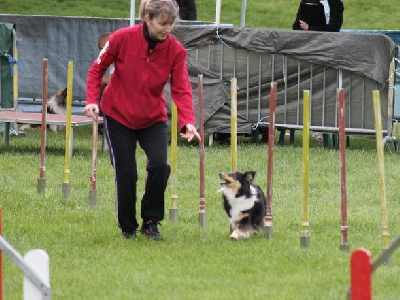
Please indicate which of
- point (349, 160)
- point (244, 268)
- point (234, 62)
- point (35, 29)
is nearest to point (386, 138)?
point (349, 160)

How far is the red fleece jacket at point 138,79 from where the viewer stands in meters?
8.10

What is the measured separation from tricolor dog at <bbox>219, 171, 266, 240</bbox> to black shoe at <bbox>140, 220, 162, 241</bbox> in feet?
1.91

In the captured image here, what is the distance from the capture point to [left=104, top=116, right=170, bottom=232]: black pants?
823cm

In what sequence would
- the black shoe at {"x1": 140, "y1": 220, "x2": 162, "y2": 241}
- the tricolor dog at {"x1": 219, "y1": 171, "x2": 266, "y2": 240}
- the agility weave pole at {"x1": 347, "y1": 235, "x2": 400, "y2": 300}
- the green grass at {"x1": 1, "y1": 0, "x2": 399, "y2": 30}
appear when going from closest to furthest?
1. the agility weave pole at {"x1": 347, "y1": 235, "x2": 400, "y2": 300}
2. the black shoe at {"x1": 140, "y1": 220, "x2": 162, "y2": 241}
3. the tricolor dog at {"x1": 219, "y1": 171, "x2": 266, "y2": 240}
4. the green grass at {"x1": 1, "y1": 0, "x2": 399, "y2": 30}

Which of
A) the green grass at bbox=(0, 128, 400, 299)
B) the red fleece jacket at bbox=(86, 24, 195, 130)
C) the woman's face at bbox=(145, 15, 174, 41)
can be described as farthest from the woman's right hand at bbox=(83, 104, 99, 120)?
the green grass at bbox=(0, 128, 400, 299)

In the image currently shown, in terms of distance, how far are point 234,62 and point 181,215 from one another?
5440 mm

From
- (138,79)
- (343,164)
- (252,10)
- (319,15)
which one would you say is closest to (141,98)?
(138,79)

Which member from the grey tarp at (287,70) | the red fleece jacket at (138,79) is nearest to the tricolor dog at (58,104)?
the grey tarp at (287,70)

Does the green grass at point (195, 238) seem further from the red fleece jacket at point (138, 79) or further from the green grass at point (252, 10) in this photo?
the green grass at point (252, 10)

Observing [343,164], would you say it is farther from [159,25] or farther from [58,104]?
[58,104]

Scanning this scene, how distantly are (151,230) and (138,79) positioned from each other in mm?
1214

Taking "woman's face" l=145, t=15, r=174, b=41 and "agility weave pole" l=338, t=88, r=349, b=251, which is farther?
"woman's face" l=145, t=15, r=174, b=41

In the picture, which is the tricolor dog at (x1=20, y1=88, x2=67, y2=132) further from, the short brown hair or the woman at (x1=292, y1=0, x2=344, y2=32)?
the short brown hair

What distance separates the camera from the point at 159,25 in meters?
7.88
